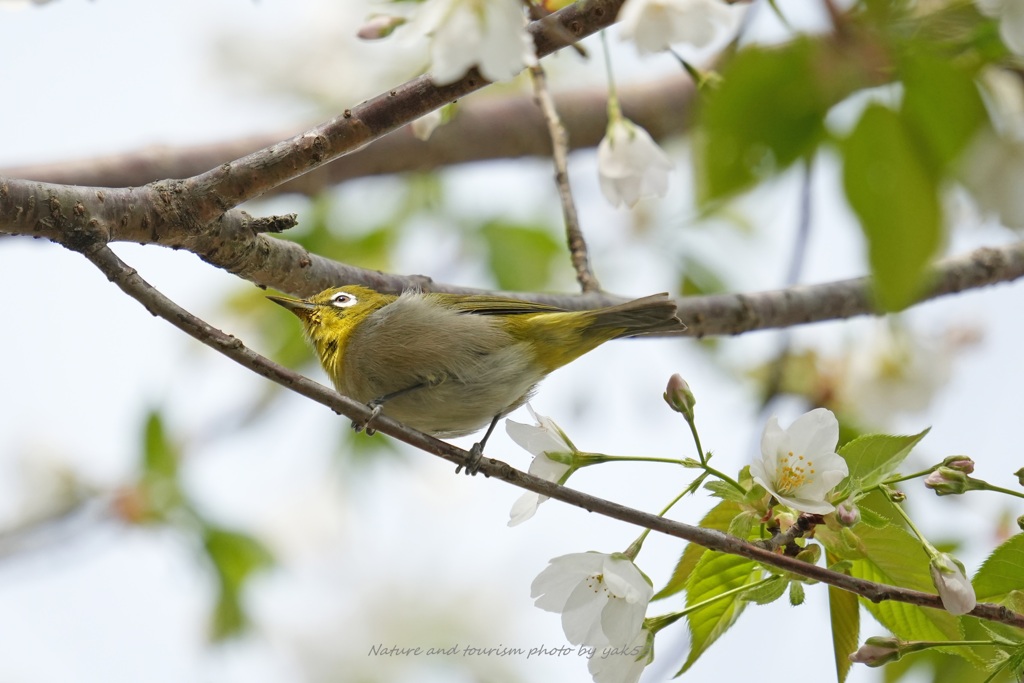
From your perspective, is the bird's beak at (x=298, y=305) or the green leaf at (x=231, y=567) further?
the green leaf at (x=231, y=567)

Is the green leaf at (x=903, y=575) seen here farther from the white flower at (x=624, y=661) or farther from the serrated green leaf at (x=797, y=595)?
the white flower at (x=624, y=661)

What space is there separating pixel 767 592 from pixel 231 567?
3.52 m

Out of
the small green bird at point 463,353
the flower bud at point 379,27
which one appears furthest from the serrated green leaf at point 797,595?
the flower bud at point 379,27

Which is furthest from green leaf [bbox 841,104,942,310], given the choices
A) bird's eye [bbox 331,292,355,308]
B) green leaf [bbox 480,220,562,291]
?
green leaf [bbox 480,220,562,291]

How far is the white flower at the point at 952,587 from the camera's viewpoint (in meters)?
2.02

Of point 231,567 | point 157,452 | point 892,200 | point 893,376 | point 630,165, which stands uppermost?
point 892,200

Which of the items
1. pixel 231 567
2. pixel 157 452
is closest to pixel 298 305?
pixel 157 452

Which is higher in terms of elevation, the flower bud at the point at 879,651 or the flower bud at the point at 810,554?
the flower bud at the point at 810,554

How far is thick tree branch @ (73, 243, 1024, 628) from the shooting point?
2109mm

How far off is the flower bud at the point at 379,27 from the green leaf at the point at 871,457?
1905 mm

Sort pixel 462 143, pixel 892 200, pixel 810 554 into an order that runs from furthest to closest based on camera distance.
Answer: pixel 462 143 → pixel 810 554 → pixel 892 200

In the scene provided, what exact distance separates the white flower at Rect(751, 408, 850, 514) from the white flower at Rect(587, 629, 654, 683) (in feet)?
1.72

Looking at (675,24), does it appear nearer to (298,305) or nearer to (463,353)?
(463,353)

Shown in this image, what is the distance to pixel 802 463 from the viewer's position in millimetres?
2238
